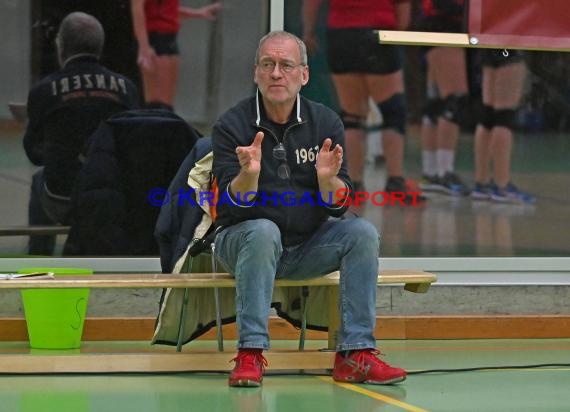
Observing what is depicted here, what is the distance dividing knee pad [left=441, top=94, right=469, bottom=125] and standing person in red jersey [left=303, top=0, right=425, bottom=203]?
23 cm

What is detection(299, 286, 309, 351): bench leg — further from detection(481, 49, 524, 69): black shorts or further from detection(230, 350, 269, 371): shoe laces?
detection(481, 49, 524, 69): black shorts

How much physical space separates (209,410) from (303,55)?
5.00ft

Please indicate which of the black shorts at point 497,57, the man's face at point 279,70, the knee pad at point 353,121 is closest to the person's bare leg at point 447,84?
the black shorts at point 497,57

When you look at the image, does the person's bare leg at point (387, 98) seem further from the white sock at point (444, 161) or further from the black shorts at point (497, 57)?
the black shorts at point (497, 57)

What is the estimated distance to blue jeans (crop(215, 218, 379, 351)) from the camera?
473 cm

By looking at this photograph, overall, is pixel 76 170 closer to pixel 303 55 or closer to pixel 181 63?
pixel 181 63

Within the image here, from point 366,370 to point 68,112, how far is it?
92.4 inches

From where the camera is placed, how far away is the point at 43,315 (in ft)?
19.4

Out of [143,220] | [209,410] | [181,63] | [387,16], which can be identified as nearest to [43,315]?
[143,220]

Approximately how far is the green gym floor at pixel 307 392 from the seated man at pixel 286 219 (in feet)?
0.50

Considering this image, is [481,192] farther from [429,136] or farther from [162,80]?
[162,80]

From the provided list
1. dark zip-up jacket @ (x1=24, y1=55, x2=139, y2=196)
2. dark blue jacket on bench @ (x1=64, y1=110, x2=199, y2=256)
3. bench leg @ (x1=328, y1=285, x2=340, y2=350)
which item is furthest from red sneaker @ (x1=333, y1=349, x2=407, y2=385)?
dark zip-up jacket @ (x1=24, y1=55, x2=139, y2=196)

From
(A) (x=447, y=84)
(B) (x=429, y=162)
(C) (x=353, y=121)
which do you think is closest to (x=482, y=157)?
(B) (x=429, y=162)

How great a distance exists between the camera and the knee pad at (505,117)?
6.74 m
